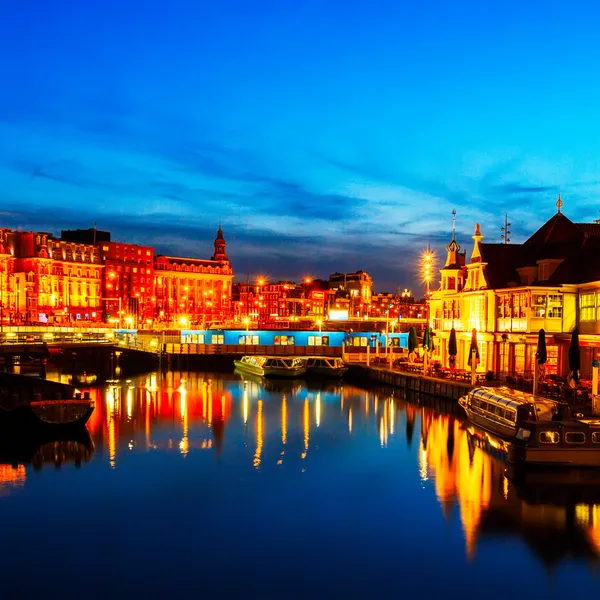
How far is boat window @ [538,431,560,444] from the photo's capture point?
3275 centimetres

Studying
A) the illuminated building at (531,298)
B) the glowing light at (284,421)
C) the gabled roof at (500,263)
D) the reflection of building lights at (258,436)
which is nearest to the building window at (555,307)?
the illuminated building at (531,298)

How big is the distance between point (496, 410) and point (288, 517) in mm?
16985

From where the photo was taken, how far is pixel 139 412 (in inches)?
2152

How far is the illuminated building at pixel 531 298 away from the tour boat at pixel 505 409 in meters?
12.7

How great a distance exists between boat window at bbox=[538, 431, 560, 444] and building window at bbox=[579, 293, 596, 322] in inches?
957

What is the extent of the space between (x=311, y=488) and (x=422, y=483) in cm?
514

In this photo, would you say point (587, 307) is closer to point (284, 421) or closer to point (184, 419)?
point (284, 421)

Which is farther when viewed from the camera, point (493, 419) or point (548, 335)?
point (548, 335)

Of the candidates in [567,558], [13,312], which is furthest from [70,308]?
[567,558]

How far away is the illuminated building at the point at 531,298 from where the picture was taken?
184 ft

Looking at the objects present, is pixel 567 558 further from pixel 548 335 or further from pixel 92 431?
pixel 548 335

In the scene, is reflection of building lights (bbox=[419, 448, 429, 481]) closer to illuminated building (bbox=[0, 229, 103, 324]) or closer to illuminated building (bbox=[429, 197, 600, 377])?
illuminated building (bbox=[429, 197, 600, 377])

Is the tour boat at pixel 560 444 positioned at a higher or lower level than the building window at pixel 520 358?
lower

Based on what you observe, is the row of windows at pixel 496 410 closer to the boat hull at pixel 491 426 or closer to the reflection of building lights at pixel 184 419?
the boat hull at pixel 491 426
